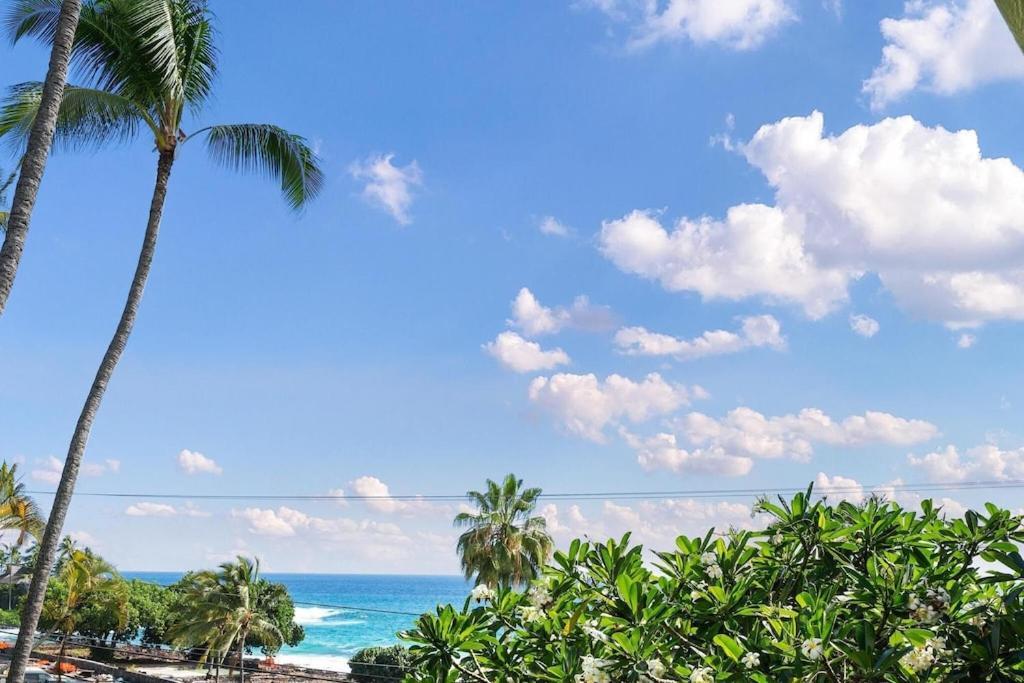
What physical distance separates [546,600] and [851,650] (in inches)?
53.0

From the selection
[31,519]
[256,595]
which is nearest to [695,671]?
[31,519]

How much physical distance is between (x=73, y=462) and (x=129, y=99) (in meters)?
4.49

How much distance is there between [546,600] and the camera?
134 inches

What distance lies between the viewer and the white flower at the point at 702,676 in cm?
260

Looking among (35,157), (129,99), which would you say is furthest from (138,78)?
(35,157)

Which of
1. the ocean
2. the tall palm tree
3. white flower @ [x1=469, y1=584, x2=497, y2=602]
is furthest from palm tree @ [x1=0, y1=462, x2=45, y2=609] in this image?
the ocean

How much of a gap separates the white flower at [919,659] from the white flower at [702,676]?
23.6 inches

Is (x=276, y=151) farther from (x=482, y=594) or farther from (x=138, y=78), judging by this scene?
(x=482, y=594)

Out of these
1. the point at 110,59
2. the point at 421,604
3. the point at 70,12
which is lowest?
the point at 421,604

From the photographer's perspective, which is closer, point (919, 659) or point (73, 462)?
point (919, 659)

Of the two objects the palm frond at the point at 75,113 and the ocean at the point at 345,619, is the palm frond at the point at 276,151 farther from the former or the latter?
the ocean at the point at 345,619

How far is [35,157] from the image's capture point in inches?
257

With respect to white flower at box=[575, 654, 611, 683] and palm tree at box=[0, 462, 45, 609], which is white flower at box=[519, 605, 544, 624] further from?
palm tree at box=[0, 462, 45, 609]

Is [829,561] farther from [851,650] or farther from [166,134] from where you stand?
[166,134]
